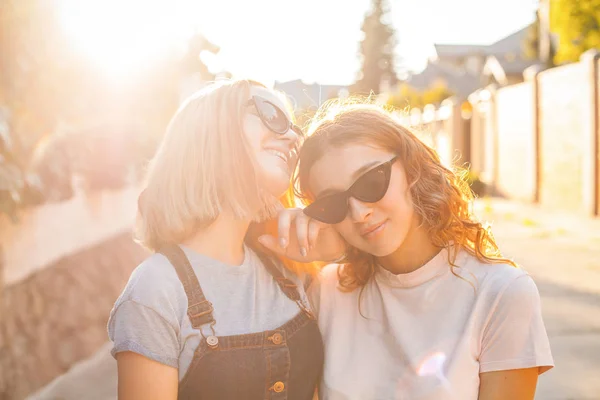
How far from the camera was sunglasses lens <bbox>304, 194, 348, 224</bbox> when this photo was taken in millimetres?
2301

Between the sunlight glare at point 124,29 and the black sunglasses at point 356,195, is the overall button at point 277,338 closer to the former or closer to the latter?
the black sunglasses at point 356,195

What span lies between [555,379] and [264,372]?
2.77 m

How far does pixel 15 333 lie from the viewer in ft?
12.6

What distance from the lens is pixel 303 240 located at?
91.4 inches

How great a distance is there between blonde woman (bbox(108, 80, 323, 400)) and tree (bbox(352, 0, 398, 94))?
67.8m

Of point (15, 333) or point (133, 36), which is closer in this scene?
point (15, 333)

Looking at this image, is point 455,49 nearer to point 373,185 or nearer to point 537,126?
point 537,126

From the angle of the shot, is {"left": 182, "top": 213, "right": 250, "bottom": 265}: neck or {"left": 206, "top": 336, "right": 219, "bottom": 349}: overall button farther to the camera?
{"left": 182, "top": 213, "right": 250, "bottom": 265}: neck

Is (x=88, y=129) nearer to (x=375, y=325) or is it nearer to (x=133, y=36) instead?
(x=133, y=36)

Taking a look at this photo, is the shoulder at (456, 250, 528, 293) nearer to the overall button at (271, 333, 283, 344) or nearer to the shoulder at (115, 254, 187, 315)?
the overall button at (271, 333, 283, 344)

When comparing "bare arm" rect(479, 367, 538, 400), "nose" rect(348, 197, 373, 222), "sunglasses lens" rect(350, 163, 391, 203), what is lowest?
"bare arm" rect(479, 367, 538, 400)

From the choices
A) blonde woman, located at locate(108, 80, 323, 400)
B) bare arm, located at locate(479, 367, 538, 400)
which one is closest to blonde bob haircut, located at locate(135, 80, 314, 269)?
blonde woman, located at locate(108, 80, 323, 400)

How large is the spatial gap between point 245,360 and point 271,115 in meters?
0.83

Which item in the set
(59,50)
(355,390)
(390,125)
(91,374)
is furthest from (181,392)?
(59,50)
